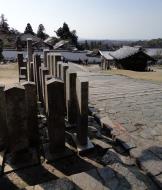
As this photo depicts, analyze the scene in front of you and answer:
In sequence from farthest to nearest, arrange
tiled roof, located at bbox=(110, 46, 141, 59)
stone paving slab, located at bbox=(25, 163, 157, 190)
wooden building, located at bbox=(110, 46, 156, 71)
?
tiled roof, located at bbox=(110, 46, 141, 59) → wooden building, located at bbox=(110, 46, 156, 71) → stone paving slab, located at bbox=(25, 163, 157, 190)

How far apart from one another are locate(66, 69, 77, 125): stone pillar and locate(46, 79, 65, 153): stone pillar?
75cm

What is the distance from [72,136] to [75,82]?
953 mm

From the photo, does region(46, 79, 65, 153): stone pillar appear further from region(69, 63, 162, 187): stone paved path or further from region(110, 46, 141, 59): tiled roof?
region(110, 46, 141, 59): tiled roof

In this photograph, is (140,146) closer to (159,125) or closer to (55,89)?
(159,125)

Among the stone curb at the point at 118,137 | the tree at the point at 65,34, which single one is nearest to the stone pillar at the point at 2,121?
the stone curb at the point at 118,137

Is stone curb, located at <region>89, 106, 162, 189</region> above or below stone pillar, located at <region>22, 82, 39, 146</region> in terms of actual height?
below

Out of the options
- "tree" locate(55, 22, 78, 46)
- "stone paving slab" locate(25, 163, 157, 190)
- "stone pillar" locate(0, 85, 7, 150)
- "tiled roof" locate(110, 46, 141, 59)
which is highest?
"tree" locate(55, 22, 78, 46)

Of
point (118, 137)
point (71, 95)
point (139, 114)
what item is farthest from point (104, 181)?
point (139, 114)

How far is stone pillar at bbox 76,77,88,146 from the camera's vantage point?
3182 mm

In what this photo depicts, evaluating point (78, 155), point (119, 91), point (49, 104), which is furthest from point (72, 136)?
point (119, 91)

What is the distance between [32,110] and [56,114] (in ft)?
1.64

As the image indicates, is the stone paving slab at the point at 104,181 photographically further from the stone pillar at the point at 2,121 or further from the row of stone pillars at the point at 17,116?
the stone pillar at the point at 2,121

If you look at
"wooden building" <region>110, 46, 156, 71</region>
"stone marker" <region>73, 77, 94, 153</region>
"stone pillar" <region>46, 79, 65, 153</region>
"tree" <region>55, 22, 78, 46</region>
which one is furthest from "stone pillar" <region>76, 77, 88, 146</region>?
"tree" <region>55, 22, 78, 46</region>

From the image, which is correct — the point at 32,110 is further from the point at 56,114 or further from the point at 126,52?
the point at 126,52
